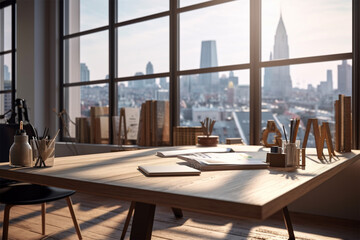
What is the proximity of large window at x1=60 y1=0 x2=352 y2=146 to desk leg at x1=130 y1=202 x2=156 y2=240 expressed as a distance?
2.27m

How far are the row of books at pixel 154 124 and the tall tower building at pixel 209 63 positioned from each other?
1.50 ft

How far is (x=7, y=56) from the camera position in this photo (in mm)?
5688

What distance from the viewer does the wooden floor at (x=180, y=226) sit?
244cm

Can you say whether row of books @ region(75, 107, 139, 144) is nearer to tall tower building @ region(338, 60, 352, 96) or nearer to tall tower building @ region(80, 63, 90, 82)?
tall tower building @ region(80, 63, 90, 82)

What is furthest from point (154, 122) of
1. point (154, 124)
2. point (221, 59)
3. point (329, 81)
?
point (329, 81)

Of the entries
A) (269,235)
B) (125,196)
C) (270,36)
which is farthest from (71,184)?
(270,36)

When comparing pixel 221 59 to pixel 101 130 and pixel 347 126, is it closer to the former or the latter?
pixel 347 126

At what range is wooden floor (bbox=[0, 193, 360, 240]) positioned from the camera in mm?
2439

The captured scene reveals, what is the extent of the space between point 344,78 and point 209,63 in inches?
50.2

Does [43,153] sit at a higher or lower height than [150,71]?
lower

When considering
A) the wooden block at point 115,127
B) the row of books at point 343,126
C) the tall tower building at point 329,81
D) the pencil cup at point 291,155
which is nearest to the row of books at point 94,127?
the wooden block at point 115,127

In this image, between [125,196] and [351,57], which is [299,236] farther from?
[125,196]

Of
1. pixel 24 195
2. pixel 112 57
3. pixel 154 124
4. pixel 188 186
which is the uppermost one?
pixel 112 57

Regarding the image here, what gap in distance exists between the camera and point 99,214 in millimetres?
3014
